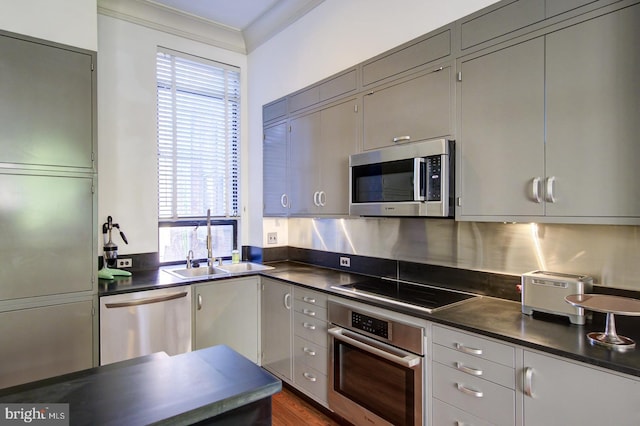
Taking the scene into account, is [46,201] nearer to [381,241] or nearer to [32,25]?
[32,25]

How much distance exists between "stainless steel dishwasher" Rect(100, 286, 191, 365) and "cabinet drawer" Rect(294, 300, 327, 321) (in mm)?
878

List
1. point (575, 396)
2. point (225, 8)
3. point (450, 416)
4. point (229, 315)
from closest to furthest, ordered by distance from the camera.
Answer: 1. point (575, 396)
2. point (450, 416)
3. point (229, 315)
4. point (225, 8)

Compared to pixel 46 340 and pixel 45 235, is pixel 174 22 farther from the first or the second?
pixel 46 340

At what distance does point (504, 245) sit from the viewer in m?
2.12

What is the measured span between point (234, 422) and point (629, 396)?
1.33 metres

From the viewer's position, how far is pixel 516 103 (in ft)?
5.81

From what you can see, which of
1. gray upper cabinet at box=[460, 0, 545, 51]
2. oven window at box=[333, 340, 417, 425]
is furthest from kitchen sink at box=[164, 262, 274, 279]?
gray upper cabinet at box=[460, 0, 545, 51]

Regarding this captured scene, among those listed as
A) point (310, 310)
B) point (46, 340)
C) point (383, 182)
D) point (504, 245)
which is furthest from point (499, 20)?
point (46, 340)

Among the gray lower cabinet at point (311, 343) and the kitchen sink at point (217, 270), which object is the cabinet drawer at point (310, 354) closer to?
the gray lower cabinet at point (311, 343)

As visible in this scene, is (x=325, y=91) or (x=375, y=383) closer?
(x=375, y=383)

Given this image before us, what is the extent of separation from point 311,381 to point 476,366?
135cm

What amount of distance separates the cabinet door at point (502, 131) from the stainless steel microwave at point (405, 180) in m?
0.11

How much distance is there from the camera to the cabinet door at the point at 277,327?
289 centimetres

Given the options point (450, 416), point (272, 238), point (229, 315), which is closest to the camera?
point (450, 416)
